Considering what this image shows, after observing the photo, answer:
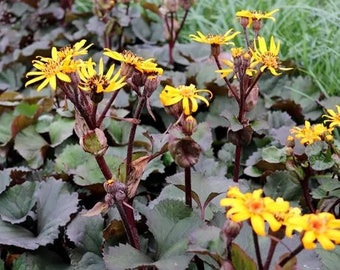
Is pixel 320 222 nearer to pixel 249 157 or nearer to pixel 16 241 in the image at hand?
pixel 16 241

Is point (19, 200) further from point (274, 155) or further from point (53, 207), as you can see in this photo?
point (274, 155)

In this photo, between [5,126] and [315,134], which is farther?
[5,126]

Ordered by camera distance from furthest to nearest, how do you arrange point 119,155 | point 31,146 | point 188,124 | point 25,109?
point 25,109 → point 31,146 → point 119,155 → point 188,124

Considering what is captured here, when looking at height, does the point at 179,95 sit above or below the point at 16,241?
above

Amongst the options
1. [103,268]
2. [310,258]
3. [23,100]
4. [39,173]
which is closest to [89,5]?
[23,100]

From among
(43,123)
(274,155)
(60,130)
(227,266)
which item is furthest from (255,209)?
(43,123)

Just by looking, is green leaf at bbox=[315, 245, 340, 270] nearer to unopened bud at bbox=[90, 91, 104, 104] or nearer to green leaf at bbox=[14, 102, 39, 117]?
unopened bud at bbox=[90, 91, 104, 104]

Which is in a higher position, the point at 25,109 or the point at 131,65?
the point at 131,65

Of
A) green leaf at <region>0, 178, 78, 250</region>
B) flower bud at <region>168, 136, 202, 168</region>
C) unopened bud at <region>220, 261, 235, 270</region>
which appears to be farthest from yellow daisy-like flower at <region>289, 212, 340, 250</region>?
green leaf at <region>0, 178, 78, 250</region>
